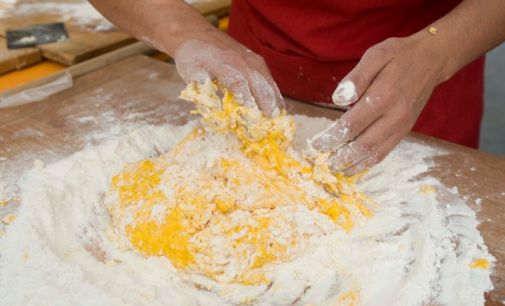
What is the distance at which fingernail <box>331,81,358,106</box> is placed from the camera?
1239 mm

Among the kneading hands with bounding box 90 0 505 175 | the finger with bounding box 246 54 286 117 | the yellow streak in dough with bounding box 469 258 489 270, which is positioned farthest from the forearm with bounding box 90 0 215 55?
the yellow streak in dough with bounding box 469 258 489 270

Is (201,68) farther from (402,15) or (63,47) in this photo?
(63,47)

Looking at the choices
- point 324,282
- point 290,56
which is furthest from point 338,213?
point 290,56

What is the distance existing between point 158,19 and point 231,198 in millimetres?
670

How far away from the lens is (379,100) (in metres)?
1.30

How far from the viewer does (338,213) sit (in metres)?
1.35

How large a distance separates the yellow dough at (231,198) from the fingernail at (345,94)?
7.0 inches

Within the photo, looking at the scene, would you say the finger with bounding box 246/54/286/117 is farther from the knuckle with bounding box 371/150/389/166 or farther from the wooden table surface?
the wooden table surface

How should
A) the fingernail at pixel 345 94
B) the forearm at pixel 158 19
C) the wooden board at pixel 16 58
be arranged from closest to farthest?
the fingernail at pixel 345 94 → the forearm at pixel 158 19 → the wooden board at pixel 16 58

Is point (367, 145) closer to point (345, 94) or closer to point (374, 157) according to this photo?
point (374, 157)

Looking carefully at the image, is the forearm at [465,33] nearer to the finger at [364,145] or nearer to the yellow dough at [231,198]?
the finger at [364,145]

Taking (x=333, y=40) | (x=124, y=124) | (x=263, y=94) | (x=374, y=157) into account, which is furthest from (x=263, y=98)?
(x=124, y=124)

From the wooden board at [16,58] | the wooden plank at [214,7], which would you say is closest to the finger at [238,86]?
the wooden board at [16,58]

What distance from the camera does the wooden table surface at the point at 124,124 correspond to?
143 centimetres
